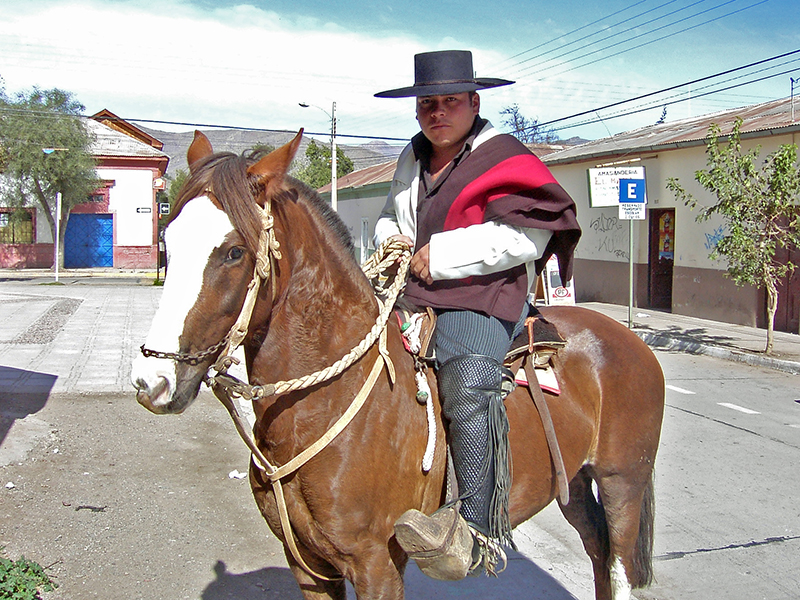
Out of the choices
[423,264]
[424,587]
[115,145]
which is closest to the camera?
[423,264]

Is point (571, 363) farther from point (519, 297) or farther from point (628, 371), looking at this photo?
point (519, 297)

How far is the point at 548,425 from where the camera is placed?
2838 mm

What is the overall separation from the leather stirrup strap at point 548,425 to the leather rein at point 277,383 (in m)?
0.68

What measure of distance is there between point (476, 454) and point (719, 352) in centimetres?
1090

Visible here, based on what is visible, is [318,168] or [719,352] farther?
[318,168]

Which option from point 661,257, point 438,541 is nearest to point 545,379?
point 438,541

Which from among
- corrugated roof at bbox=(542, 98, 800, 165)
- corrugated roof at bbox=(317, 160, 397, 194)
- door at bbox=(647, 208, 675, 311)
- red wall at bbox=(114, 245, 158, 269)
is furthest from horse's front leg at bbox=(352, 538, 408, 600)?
red wall at bbox=(114, 245, 158, 269)

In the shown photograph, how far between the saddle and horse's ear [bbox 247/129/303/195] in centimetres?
79

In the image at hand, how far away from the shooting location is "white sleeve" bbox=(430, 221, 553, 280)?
2463mm

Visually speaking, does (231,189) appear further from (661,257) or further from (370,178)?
(370,178)

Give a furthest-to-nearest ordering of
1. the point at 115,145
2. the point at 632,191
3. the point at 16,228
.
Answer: the point at 115,145 → the point at 16,228 → the point at 632,191

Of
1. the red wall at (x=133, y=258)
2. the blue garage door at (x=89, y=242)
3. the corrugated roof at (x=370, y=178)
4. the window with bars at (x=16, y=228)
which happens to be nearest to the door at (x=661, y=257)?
the corrugated roof at (x=370, y=178)

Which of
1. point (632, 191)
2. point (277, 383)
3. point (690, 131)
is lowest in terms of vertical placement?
point (277, 383)

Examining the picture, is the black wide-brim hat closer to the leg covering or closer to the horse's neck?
the horse's neck
